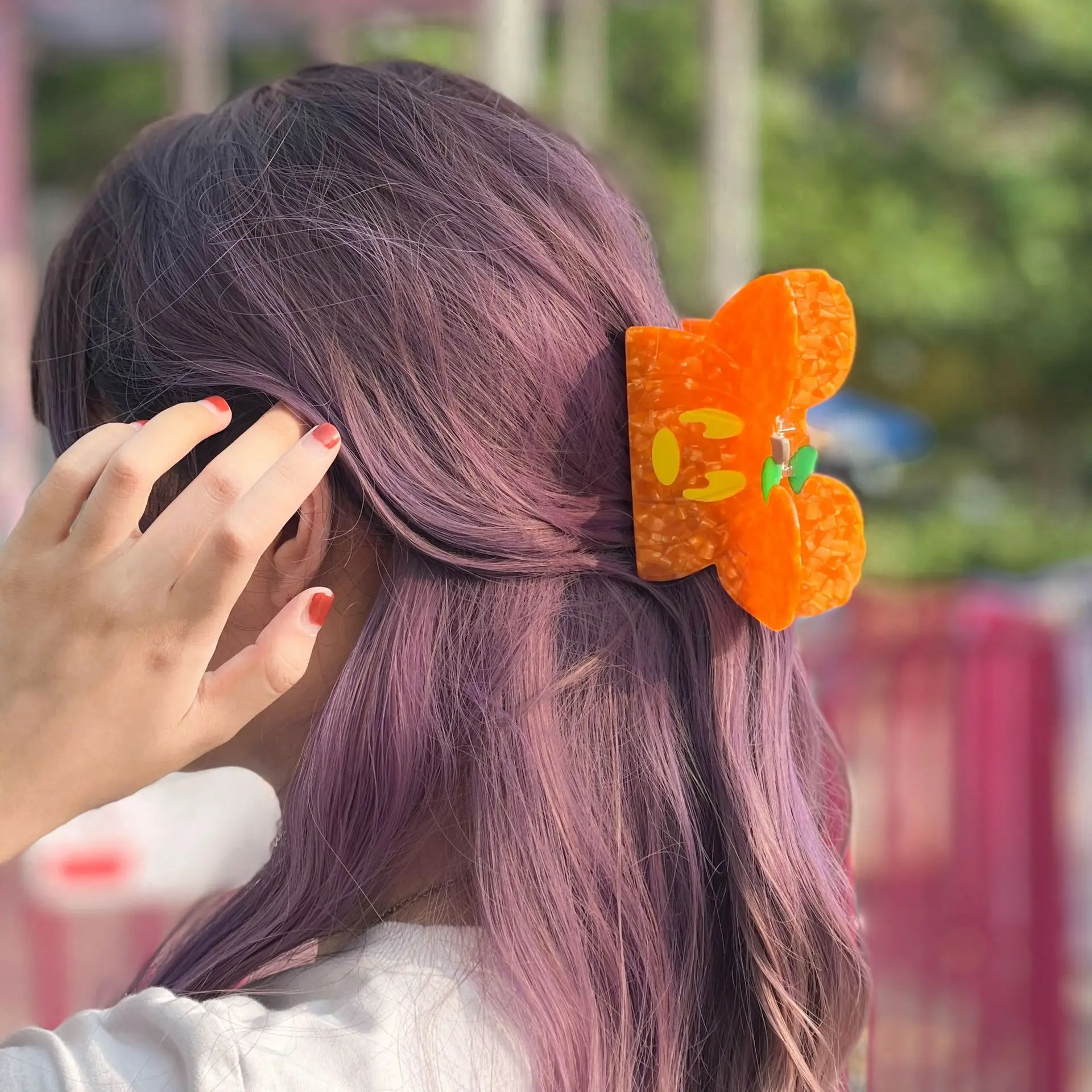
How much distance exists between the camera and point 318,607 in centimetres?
121

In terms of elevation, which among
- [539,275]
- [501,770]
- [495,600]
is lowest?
[501,770]

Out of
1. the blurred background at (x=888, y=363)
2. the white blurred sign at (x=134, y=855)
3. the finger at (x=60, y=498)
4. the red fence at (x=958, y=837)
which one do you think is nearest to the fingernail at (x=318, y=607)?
the finger at (x=60, y=498)

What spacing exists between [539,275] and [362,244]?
0.18 metres

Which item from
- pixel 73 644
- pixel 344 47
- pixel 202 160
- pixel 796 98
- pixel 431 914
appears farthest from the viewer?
pixel 796 98

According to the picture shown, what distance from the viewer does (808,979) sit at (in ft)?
4.34

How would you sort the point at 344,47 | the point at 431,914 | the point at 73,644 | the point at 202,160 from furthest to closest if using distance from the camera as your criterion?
the point at 344,47 → the point at 202,160 → the point at 431,914 → the point at 73,644

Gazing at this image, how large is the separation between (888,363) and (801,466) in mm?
19382

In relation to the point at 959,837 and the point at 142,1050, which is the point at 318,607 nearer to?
the point at 142,1050

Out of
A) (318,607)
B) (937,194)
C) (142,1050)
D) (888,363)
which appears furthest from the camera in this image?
(888,363)

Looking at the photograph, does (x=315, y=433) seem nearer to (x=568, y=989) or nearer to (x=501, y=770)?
(x=501, y=770)

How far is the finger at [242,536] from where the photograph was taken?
3.71 ft

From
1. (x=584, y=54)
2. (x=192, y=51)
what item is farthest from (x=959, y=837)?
(x=584, y=54)

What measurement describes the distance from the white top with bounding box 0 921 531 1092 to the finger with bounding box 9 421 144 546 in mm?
411

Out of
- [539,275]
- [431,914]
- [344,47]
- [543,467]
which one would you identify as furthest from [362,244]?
[344,47]
